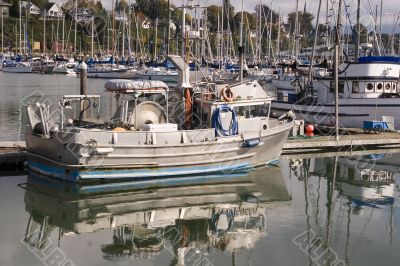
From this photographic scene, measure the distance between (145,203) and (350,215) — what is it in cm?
556

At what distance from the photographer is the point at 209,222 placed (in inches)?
585

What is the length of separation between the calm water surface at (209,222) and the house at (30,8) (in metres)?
91.8

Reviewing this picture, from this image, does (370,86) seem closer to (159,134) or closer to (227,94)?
(227,94)

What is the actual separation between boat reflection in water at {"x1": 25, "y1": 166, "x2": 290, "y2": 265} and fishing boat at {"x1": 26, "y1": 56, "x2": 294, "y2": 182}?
489mm

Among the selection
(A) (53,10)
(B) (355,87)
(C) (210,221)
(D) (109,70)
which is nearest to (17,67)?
(D) (109,70)

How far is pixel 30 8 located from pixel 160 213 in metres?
96.8

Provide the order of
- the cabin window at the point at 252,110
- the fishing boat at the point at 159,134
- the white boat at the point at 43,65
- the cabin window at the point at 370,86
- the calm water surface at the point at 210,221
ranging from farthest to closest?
the white boat at the point at 43,65, the cabin window at the point at 370,86, the cabin window at the point at 252,110, the fishing boat at the point at 159,134, the calm water surface at the point at 210,221

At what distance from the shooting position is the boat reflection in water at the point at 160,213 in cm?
1302

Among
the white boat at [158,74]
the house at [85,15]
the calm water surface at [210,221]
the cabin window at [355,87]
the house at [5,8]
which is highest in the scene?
the house at [5,8]

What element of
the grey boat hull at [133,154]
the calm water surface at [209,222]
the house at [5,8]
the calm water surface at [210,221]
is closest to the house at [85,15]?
the house at [5,8]

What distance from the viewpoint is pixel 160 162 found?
17203 mm

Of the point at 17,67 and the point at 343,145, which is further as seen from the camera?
the point at 17,67

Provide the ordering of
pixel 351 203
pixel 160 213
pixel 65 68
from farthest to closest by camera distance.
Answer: pixel 65 68 → pixel 351 203 → pixel 160 213

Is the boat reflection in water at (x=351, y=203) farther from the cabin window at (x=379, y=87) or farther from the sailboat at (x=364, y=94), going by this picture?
the cabin window at (x=379, y=87)
